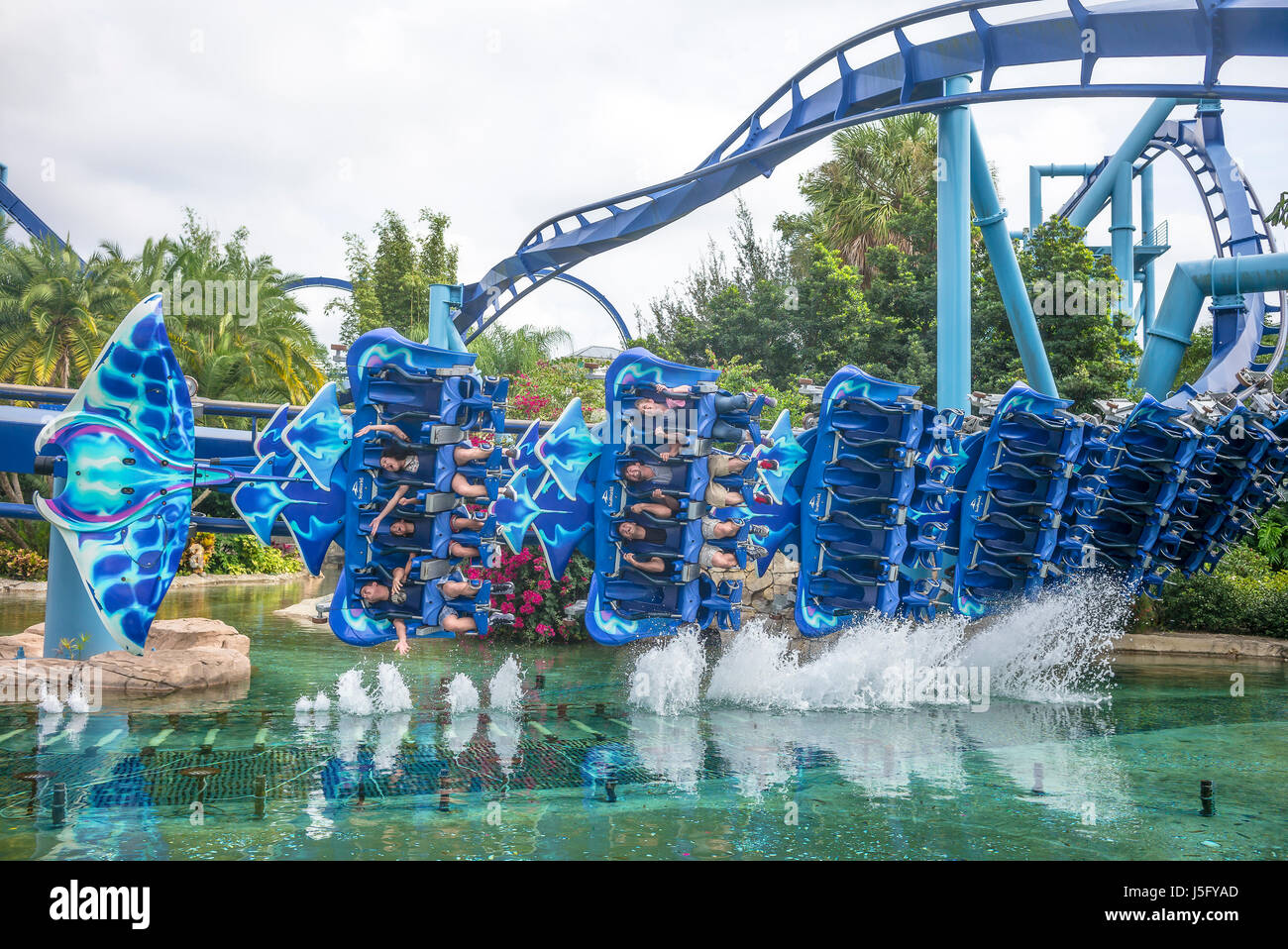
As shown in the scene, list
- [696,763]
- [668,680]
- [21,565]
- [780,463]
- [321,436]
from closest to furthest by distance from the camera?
[696,763], [321,436], [780,463], [668,680], [21,565]

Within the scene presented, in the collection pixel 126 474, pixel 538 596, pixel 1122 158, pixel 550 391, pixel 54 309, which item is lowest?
pixel 538 596

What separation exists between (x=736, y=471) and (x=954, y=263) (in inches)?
228

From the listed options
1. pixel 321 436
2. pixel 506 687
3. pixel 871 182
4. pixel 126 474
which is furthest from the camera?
pixel 871 182

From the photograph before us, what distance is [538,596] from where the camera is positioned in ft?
49.2

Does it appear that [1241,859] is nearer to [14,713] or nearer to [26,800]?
[26,800]

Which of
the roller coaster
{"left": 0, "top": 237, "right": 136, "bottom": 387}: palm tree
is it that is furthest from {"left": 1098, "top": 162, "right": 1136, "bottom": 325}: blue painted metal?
{"left": 0, "top": 237, "right": 136, "bottom": 387}: palm tree

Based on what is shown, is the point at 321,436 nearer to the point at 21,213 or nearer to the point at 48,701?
the point at 48,701

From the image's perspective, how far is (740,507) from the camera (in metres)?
10.2

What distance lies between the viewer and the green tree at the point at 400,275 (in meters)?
30.5

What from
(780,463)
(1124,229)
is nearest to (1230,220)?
(1124,229)

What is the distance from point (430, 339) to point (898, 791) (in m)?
11.5

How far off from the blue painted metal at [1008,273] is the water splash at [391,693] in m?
9.88

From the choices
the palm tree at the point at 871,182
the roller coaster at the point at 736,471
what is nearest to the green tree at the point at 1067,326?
the roller coaster at the point at 736,471

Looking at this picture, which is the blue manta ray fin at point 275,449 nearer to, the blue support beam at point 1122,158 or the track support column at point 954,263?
the track support column at point 954,263
